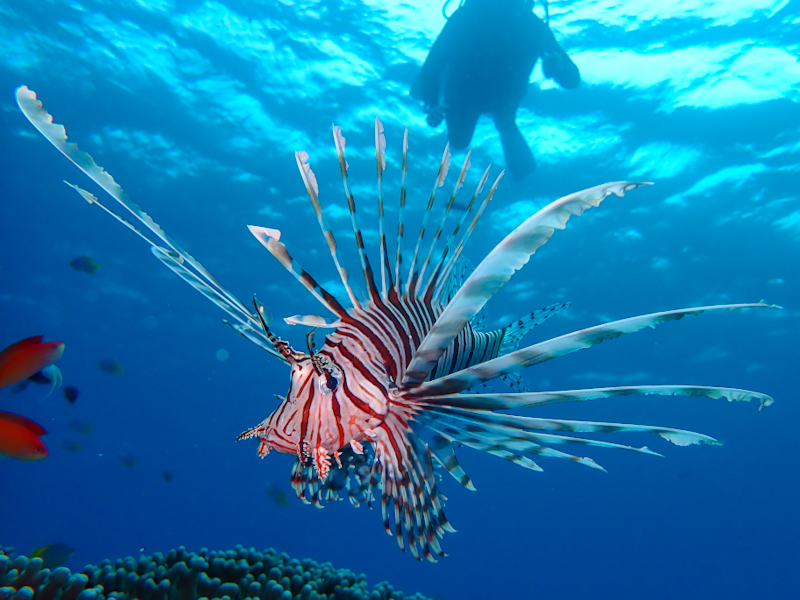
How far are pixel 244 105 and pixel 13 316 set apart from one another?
19.8m

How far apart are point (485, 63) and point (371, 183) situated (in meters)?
4.93

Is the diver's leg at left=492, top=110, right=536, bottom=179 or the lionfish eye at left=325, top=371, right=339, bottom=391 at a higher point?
the diver's leg at left=492, top=110, right=536, bottom=179

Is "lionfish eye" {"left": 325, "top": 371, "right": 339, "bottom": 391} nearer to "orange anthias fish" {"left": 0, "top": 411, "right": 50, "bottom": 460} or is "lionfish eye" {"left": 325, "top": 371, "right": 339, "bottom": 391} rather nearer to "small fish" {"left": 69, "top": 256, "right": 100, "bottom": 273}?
"orange anthias fish" {"left": 0, "top": 411, "right": 50, "bottom": 460}

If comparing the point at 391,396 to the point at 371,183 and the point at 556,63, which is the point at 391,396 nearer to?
the point at 556,63

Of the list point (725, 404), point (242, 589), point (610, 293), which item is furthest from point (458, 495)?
point (242, 589)

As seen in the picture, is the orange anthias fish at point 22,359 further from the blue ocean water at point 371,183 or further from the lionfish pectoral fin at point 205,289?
the blue ocean water at point 371,183

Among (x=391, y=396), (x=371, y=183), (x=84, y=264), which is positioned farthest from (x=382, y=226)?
(x=371, y=183)

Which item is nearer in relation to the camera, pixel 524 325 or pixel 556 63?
pixel 524 325

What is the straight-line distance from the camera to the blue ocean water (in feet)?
30.3

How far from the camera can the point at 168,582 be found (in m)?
2.94

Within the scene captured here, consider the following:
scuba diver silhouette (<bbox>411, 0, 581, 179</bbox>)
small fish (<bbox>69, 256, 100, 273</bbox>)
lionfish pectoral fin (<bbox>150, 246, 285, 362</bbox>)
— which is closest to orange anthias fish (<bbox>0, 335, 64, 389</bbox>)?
lionfish pectoral fin (<bbox>150, 246, 285, 362</bbox>)

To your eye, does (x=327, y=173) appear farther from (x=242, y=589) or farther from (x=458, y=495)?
(x=458, y=495)

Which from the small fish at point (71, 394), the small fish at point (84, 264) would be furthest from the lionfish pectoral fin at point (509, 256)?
the small fish at point (84, 264)

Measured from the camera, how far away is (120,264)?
57.5 feet
